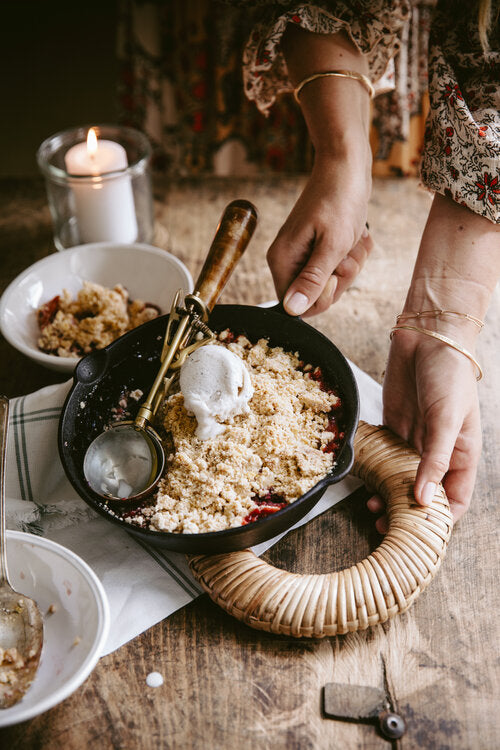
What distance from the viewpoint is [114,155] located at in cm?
123

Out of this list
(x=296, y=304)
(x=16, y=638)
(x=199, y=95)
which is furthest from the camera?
(x=199, y=95)

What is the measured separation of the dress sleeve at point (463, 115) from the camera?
0.87 metres

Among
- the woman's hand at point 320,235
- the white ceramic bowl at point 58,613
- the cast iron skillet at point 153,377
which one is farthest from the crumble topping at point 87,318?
the white ceramic bowl at point 58,613

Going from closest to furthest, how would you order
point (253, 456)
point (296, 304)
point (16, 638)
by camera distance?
point (16, 638), point (253, 456), point (296, 304)

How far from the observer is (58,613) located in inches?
27.1

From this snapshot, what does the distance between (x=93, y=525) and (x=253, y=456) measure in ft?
0.81

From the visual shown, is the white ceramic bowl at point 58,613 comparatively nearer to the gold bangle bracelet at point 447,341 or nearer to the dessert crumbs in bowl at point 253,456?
the dessert crumbs in bowl at point 253,456

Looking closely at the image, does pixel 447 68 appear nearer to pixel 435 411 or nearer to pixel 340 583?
pixel 435 411

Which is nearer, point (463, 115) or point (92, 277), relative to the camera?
point (463, 115)

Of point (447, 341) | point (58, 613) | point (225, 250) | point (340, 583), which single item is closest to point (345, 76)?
point (225, 250)

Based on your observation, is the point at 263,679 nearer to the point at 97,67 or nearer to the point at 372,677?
the point at 372,677

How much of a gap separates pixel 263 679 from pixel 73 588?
0.23 m

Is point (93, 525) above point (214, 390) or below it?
below

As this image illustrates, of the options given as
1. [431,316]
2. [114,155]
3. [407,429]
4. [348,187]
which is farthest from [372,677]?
[114,155]
